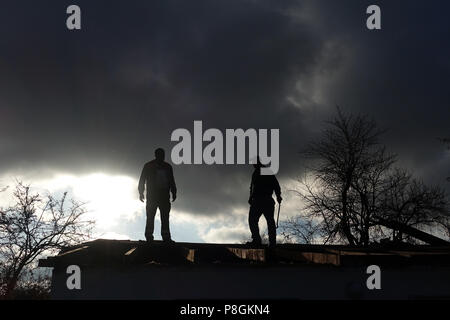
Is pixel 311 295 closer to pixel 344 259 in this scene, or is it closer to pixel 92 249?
pixel 344 259

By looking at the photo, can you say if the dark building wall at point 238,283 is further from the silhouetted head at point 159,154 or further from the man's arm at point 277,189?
the silhouetted head at point 159,154

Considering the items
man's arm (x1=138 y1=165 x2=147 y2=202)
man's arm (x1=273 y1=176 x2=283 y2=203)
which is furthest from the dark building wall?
man's arm (x1=138 y1=165 x2=147 y2=202)

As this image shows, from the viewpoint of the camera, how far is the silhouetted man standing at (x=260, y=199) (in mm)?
10289

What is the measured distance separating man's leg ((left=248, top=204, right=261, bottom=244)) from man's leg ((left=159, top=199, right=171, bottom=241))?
6.63 ft

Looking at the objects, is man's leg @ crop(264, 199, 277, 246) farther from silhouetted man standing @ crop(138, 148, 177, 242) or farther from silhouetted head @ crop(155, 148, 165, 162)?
silhouetted head @ crop(155, 148, 165, 162)

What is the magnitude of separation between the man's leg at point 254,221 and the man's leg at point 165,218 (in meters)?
2.02

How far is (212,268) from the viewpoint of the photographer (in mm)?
7762

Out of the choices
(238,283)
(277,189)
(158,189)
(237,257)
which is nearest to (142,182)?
(158,189)

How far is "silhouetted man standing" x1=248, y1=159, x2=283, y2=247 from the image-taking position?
33.8 ft

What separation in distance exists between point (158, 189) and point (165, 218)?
73 cm

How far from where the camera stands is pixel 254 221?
10406 mm
